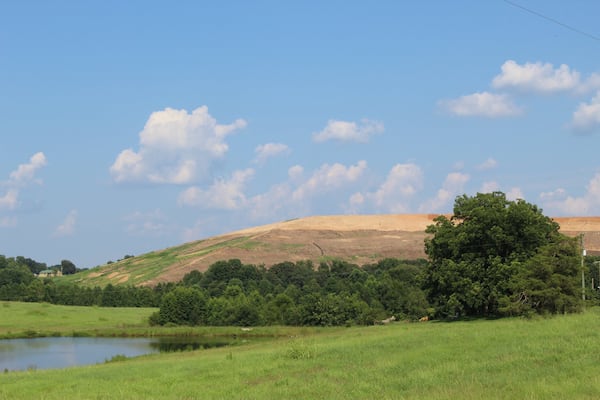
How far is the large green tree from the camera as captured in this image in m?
47.4

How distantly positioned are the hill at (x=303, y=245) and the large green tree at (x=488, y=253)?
305 feet

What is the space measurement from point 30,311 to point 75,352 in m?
44.6

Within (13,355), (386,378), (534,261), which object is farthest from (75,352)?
(386,378)

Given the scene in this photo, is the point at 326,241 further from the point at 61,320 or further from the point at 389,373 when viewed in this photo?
the point at 389,373

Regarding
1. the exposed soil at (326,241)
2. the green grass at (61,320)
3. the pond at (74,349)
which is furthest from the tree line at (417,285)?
the pond at (74,349)

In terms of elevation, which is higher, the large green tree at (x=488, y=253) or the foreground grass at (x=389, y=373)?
the large green tree at (x=488, y=253)

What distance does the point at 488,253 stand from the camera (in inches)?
2124

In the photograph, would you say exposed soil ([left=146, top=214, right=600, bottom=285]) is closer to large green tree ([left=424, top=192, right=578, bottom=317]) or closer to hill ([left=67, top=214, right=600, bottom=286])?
hill ([left=67, top=214, right=600, bottom=286])

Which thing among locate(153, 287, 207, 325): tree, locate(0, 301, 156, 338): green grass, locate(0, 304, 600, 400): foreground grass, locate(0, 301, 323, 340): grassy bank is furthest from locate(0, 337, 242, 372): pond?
locate(0, 304, 600, 400): foreground grass

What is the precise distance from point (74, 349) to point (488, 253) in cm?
3996

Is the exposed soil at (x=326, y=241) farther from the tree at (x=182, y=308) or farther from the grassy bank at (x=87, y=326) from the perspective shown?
the tree at (x=182, y=308)

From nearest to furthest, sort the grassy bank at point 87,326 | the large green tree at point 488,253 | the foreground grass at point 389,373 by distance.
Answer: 1. the foreground grass at point 389,373
2. the large green tree at point 488,253
3. the grassy bank at point 87,326

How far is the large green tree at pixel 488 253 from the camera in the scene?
4738 cm

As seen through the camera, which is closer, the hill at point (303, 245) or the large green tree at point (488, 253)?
the large green tree at point (488, 253)
